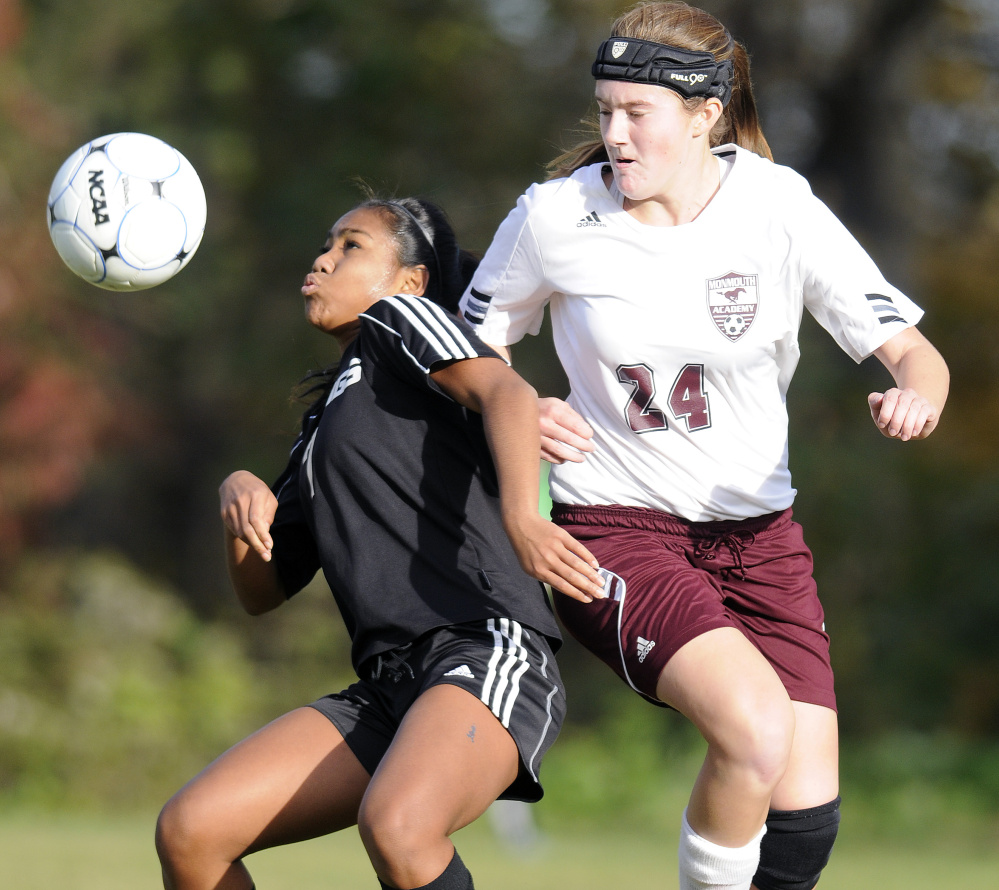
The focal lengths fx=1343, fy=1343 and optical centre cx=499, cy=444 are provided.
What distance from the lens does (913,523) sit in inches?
528

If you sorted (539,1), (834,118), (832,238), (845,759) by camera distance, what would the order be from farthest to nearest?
(834,118), (539,1), (845,759), (832,238)

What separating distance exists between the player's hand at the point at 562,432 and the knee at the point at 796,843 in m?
0.97

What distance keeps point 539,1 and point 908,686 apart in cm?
771

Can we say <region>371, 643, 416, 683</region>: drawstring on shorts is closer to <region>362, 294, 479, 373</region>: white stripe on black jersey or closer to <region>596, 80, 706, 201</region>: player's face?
<region>362, 294, 479, 373</region>: white stripe on black jersey

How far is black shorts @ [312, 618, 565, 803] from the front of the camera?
8.89ft

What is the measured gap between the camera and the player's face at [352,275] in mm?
3225

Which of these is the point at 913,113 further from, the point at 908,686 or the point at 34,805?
the point at 34,805

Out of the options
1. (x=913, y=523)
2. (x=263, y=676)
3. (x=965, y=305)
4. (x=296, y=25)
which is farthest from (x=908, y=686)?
(x=296, y=25)

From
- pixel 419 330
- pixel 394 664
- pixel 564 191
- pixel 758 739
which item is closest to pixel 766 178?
pixel 564 191

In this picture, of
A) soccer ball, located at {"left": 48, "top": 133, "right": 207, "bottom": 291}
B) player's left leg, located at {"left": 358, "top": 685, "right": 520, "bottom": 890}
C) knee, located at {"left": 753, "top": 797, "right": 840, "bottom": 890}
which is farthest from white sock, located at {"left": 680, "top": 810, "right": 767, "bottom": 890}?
soccer ball, located at {"left": 48, "top": 133, "right": 207, "bottom": 291}

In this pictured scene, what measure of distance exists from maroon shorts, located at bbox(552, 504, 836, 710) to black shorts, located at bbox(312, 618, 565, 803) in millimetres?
170

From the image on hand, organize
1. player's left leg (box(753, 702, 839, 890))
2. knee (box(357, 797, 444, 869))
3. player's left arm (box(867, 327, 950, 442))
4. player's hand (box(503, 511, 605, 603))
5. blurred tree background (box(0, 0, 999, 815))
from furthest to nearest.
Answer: blurred tree background (box(0, 0, 999, 815))
player's left leg (box(753, 702, 839, 890))
player's left arm (box(867, 327, 950, 442))
player's hand (box(503, 511, 605, 603))
knee (box(357, 797, 444, 869))

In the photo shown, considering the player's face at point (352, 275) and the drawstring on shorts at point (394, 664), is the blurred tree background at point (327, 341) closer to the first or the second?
the player's face at point (352, 275)

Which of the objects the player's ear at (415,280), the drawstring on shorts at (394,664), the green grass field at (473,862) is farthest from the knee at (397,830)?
the green grass field at (473,862)
